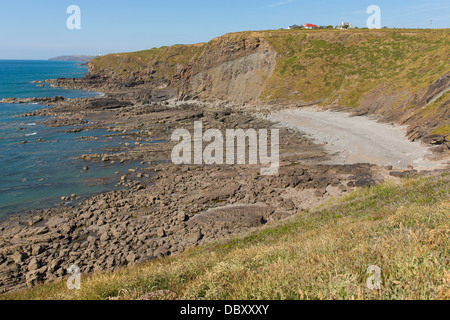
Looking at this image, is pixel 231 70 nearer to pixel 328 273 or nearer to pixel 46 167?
pixel 46 167

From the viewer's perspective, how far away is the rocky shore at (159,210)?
1459cm

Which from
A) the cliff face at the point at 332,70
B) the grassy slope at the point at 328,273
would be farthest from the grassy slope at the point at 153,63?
the grassy slope at the point at 328,273

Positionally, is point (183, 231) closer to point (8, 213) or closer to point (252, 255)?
point (252, 255)

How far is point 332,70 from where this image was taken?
190ft

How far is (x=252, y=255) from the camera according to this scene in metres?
8.41

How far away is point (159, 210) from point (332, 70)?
5203 cm

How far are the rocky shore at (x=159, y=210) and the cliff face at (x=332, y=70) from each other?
1850 cm

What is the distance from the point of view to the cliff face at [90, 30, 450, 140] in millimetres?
40875

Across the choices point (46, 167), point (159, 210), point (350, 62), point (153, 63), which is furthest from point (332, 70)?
point (153, 63)

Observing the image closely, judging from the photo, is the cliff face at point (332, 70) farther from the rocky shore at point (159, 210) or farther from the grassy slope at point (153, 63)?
→ the grassy slope at point (153, 63)

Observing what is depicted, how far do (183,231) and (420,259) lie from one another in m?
13.2
